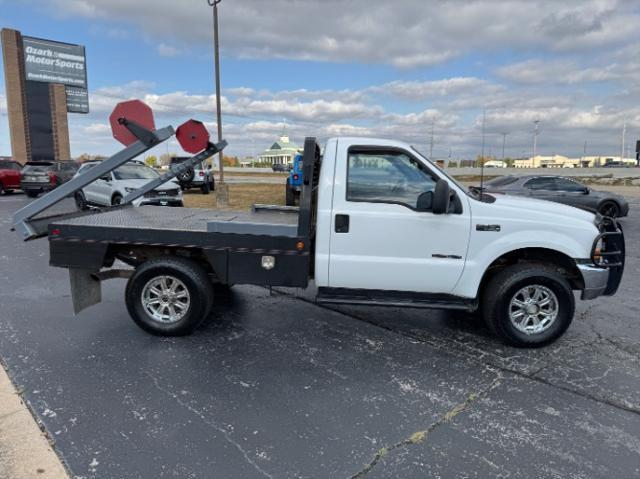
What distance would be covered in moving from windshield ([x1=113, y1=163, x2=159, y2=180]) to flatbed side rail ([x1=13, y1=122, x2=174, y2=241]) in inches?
380

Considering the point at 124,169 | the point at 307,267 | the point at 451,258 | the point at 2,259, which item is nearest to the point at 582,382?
the point at 451,258

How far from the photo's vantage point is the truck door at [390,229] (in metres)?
4.21

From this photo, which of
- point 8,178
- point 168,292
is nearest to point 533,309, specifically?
point 168,292

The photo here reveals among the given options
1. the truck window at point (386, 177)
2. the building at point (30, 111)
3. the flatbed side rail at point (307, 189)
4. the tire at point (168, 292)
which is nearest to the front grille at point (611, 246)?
the truck window at point (386, 177)

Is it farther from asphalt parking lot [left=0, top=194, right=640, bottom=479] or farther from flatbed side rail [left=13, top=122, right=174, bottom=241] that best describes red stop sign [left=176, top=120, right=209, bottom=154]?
asphalt parking lot [left=0, top=194, right=640, bottom=479]

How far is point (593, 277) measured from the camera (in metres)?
4.30

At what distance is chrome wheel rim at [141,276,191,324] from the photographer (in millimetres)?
4566

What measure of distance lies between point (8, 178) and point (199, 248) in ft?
75.8

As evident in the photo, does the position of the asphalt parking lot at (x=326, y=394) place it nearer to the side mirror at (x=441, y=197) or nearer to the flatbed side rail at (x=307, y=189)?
the flatbed side rail at (x=307, y=189)

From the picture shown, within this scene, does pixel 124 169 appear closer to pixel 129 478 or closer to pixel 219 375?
pixel 219 375

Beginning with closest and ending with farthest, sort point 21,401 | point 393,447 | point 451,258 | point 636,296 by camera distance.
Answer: point 393,447 < point 21,401 < point 451,258 < point 636,296

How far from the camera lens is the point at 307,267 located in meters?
4.32

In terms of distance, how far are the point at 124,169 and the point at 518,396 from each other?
13297 mm

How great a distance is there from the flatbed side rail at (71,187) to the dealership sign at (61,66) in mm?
44357
